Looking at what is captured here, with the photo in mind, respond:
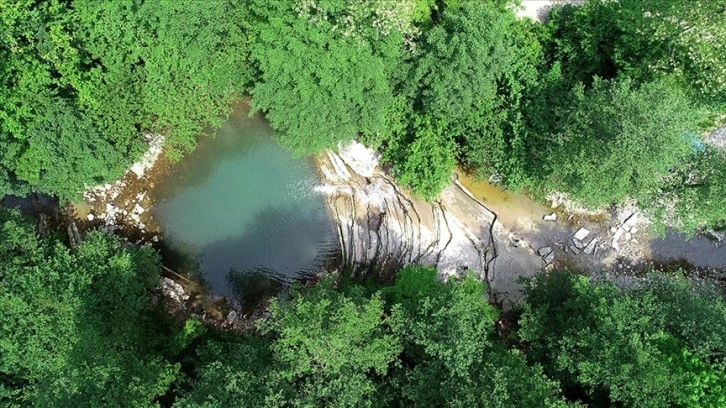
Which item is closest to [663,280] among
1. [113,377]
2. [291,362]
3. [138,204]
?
[291,362]

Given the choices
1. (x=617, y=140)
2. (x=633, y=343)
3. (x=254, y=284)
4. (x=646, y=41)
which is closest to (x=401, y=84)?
(x=617, y=140)

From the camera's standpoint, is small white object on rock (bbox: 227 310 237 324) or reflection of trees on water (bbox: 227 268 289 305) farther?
reflection of trees on water (bbox: 227 268 289 305)

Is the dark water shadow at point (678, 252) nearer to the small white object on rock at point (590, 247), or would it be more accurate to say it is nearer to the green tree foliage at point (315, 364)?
the small white object on rock at point (590, 247)

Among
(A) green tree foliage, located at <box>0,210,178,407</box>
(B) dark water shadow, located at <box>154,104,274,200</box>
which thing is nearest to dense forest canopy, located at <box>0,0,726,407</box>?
(A) green tree foliage, located at <box>0,210,178,407</box>

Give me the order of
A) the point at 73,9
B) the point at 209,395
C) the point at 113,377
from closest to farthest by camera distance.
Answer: the point at 209,395, the point at 113,377, the point at 73,9

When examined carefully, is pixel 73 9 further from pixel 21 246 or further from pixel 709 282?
pixel 709 282

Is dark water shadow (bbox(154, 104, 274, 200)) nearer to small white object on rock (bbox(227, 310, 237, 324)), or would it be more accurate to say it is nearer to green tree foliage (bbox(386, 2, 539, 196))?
small white object on rock (bbox(227, 310, 237, 324))
